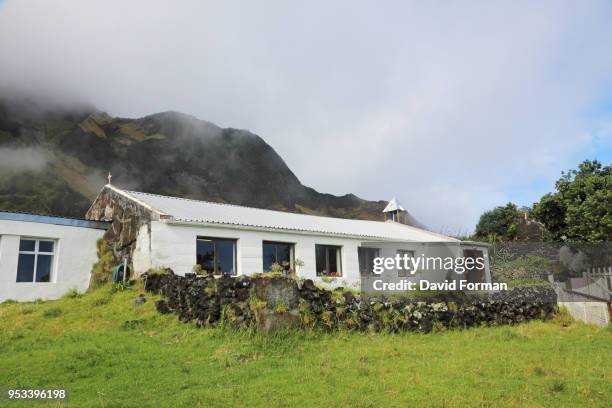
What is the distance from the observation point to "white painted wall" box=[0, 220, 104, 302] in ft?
55.7

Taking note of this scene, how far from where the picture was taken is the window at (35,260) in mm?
17516

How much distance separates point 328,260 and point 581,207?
713 inches

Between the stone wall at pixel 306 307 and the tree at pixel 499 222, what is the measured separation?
30.5 m

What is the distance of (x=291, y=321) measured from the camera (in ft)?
40.2

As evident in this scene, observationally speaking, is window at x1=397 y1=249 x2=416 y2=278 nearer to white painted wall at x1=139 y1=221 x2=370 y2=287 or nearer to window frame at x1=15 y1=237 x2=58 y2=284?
white painted wall at x1=139 y1=221 x2=370 y2=287

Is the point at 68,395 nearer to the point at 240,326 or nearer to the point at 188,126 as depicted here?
the point at 240,326

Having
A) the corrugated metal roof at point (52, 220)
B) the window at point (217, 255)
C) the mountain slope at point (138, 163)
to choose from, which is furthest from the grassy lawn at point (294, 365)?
the mountain slope at point (138, 163)

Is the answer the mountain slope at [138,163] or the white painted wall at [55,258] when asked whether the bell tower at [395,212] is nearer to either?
the white painted wall at [55,258]

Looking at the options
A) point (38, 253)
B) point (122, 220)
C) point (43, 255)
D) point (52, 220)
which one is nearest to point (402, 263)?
point (122, 220)

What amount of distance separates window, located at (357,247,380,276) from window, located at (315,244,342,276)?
1.49 metres

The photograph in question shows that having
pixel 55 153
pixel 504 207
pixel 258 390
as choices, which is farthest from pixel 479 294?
pixel 55 153

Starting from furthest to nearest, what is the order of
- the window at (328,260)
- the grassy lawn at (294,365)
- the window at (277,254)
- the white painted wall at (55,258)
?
the window at (328,260) → the window at (277,254) → the white painted wall at (55,258) → the grassy lawn at (294,365)

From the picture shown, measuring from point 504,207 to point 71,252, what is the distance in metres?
40.3

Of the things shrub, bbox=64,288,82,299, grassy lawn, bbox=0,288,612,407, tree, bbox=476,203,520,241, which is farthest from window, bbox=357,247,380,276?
tree, bbox=476,203,520,241
